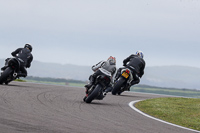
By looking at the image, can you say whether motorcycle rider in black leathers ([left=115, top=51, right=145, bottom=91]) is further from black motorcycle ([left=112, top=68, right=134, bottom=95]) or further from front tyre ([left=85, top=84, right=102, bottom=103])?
front tyre ([left=85, top=84, right=102, bottom=103])

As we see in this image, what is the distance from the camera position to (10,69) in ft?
66.2

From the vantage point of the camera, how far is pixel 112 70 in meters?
15.5

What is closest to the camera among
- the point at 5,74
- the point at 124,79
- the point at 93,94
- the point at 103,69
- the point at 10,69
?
the point at 93,94

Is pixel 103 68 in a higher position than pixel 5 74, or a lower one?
higher

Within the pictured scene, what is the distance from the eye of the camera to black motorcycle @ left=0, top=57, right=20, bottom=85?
65.6 ft

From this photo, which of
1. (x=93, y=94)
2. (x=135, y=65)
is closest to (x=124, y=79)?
(x=135, y=65)

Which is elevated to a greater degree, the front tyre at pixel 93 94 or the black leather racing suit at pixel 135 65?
the black leather racing suit at pixel 135 65

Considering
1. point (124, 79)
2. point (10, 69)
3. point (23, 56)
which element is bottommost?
point (10, 69)

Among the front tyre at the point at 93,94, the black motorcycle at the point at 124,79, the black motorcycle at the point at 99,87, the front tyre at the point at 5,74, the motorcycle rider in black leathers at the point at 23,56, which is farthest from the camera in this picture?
the motorcycle rider in black leathers at the point at 23,56

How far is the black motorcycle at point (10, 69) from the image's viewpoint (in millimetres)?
20000

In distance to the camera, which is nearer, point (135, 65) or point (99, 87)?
point (99, 87)

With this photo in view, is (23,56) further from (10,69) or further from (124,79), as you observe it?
(124,79)

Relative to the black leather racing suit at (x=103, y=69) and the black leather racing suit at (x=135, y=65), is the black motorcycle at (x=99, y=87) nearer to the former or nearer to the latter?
the black leather racing suit at (x=103, y=69)

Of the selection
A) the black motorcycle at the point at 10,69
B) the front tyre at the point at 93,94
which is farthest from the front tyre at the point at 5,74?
the front tyre at the point at 93,94
